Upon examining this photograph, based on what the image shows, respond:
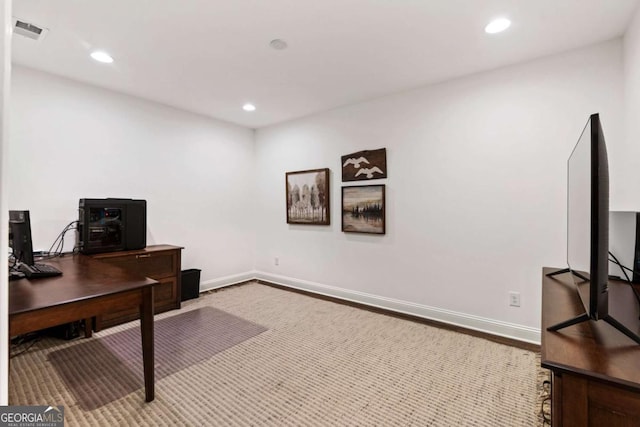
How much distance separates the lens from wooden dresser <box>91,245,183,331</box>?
2.94 metres

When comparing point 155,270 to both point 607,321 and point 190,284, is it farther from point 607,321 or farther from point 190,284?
point 607,321

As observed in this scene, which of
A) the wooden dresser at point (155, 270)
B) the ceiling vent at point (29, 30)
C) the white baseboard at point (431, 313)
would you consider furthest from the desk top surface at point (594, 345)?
the ceiling vent at point (29, 30)

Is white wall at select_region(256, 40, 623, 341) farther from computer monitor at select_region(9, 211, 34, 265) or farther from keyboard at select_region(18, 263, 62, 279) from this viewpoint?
computer monitor at select_region(9, 211, 34, 265)

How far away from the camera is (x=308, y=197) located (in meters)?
4.13

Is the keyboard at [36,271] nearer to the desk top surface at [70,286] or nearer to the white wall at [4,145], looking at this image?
the desk top surface at [70,286]

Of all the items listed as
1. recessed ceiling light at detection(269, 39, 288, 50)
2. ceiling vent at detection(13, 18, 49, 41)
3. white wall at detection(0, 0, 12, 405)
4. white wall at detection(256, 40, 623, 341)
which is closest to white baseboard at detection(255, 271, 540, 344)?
white wall at detection(256, 40, 623, 341)

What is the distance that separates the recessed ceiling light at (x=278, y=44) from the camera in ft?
7.57

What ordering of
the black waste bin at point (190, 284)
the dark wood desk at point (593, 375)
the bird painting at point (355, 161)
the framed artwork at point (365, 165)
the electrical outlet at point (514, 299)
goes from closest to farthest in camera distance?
the dark wood desk at point (593, 375), the electrical outlet at point (514, 299), the framed artwork at point (365, 165), the bird painting at point (355, 161), the black waste bin at point (190, 284)

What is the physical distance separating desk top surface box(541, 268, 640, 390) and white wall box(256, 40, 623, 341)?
1263 mm

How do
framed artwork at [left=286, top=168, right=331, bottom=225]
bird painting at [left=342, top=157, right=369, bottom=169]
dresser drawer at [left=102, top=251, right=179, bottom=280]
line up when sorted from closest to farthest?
dresser drawer at [left=102, top=251, right=179, bottom=280], bird painting at [left=342, top=157, right=369, bottom=169], framed artwork at [left=286, top=168, right=331, bottom=225]

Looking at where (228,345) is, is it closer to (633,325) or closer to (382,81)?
(633,325)

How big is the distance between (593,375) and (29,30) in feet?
11.9

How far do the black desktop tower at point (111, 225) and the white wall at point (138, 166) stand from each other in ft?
0.96

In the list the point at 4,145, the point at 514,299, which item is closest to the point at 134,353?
the point at 4,145
